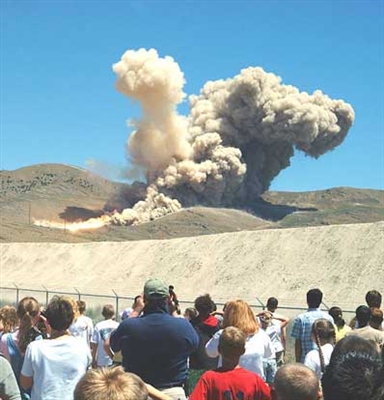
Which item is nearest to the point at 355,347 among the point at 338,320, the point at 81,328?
the point at 338,320

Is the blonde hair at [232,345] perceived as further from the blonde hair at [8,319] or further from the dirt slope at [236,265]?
the dirt slope at [236,265]

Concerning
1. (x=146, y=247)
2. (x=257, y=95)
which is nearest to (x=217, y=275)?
(x=146, y=247)

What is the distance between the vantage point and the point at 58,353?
6023mm

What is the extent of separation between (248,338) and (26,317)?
2038 millimetres

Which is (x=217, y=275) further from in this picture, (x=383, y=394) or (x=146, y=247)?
(x=383, y=394)

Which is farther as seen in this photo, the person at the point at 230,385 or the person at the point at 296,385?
the person at the point at 230,385

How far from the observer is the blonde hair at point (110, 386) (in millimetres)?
3383

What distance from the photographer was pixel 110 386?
3.42 metres

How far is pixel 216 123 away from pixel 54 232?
92.2 ft

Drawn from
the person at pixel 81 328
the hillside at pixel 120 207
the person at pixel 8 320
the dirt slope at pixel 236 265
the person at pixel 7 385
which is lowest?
the person at pixel 7 385

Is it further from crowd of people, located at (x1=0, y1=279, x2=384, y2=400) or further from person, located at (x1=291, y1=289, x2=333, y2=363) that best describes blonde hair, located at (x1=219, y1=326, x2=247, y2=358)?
person, located at (x1=291, y1=289, x2=333, y2=363)

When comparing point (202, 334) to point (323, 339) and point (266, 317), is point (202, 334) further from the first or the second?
point (323, 339)

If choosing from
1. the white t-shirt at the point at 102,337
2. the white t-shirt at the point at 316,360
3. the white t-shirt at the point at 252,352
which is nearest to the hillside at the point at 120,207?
the white t-shirt at the point at 102,337

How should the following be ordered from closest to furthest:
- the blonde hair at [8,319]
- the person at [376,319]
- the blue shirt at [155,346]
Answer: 1. the blue shirt at [155,346]
2. the blonde hair at [8,319]
3. the person at [376,319]
